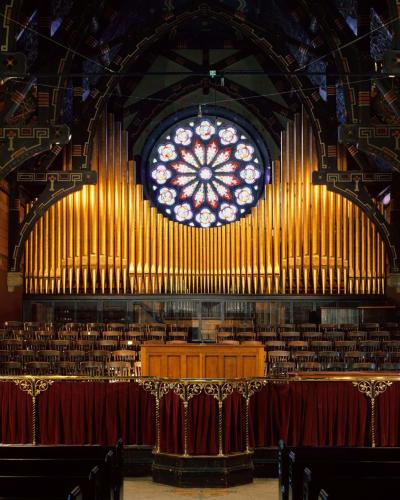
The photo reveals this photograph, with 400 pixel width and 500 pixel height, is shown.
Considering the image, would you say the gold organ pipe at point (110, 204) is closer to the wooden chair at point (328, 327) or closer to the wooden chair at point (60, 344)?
the wooden chair at point (60, 344)

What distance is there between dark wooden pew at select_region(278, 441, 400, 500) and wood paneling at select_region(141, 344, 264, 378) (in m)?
4.58

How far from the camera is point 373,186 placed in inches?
762

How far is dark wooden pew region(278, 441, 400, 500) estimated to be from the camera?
6.55 meters

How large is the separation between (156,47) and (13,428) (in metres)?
13.2

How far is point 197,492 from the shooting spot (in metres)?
9.77

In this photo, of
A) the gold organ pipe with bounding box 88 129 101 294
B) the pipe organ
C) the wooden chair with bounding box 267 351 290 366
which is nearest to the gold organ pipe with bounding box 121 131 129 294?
the pipe organ

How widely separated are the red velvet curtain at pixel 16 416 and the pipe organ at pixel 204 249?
28.3 feet

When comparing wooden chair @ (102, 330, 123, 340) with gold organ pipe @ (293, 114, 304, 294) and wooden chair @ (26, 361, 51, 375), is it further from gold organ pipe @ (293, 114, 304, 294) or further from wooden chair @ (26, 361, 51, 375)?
gold organ pipe @ (293, 114, 304, 294)

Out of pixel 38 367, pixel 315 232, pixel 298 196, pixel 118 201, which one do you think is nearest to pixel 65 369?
pixel 38 367

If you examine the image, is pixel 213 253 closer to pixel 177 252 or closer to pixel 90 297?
pixel 177 252

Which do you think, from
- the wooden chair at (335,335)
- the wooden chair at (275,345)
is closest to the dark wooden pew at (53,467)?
the wooden chair at (275,345)

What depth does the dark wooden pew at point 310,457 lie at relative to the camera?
6.55 meters

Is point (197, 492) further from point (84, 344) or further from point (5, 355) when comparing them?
point (84, 344)

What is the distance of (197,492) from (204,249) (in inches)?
405
